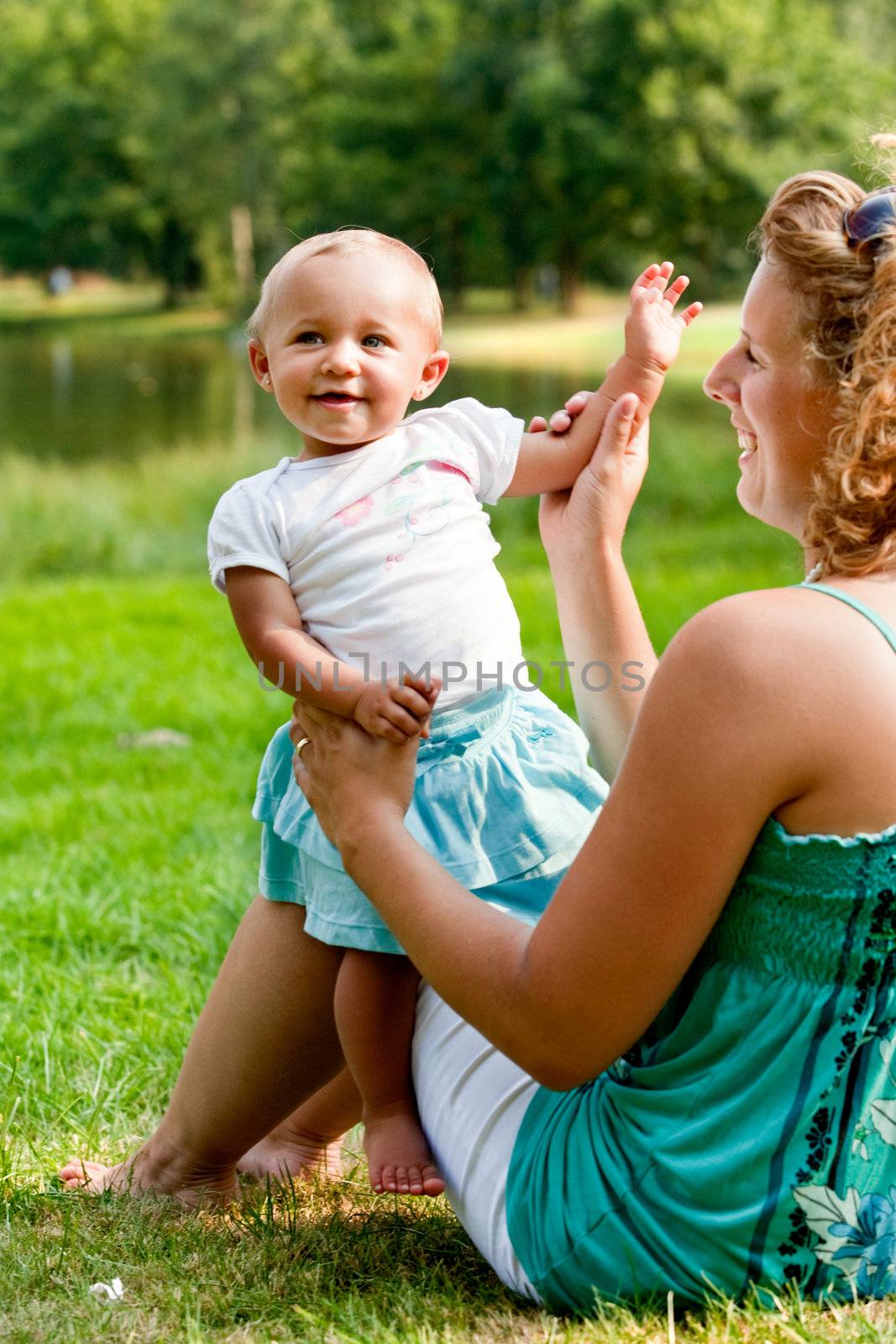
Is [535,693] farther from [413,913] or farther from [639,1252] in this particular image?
[639,1252]

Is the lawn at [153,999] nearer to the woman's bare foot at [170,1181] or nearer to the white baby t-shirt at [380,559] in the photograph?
the woman's bare foot at [170,1181]

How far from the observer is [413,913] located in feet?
5.22

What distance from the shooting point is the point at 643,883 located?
1.39m

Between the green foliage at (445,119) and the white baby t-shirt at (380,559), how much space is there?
37.9 metres

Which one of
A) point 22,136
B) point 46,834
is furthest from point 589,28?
point 46,834

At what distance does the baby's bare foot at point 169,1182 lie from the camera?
216 cm

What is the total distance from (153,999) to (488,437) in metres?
1.54

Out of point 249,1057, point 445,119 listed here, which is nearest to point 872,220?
point 249,1057

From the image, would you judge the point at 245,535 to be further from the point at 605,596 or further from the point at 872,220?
the point at 872,220

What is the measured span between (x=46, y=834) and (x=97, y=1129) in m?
1.81

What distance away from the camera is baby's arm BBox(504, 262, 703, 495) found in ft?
6.75

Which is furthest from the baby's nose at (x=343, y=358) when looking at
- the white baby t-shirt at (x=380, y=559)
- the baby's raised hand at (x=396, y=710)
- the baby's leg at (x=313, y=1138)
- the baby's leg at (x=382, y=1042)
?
the baby's leg at (x=313, y=1138)

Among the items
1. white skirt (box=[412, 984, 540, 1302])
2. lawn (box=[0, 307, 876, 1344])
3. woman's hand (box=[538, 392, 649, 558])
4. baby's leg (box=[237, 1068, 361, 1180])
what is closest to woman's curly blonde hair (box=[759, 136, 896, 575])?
lawn (box=[0, 307, 876, 1344])

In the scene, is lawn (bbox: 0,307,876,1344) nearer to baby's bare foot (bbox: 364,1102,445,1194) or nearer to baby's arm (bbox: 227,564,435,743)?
baby's bare foot (bbox: 364,1102,445,1194)
